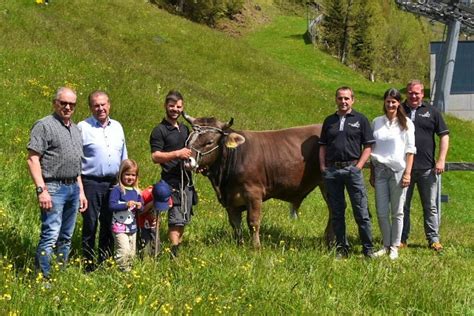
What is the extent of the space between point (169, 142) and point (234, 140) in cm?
115

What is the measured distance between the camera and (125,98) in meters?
15.2

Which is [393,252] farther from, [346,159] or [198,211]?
[198,211]

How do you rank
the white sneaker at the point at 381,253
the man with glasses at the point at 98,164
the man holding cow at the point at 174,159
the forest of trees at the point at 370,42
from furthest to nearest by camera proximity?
the forest of trees at the point at 370,42
the white sneaker at the point at 381,253
the man holding cow at the point at 174,159
the man with glasses at the point at 98,164

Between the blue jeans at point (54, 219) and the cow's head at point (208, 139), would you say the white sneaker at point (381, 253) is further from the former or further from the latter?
the blue jeans at point (54, 219)

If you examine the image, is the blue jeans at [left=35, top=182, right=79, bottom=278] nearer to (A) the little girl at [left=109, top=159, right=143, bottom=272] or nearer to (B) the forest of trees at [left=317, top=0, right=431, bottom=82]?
(A) the little girl at [left=109, top=159, right=143, bottom=272]

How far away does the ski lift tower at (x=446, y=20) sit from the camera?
13.6 m

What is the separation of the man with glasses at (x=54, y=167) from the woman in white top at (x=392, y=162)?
13.4 ft

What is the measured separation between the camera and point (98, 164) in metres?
6.31

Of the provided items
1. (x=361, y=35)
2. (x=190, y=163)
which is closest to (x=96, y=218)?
(x=190, y=163)

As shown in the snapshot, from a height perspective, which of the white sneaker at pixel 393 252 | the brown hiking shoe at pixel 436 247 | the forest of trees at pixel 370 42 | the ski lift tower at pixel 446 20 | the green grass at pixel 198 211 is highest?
the forest of trees at pixel 370 42

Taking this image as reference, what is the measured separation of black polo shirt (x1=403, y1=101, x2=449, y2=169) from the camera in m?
8.28

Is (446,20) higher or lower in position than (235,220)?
higher

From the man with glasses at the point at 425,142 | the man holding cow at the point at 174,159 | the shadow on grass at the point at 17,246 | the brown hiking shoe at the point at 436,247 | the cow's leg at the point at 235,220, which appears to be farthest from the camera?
the brown hiking shoe at the point at 436,247

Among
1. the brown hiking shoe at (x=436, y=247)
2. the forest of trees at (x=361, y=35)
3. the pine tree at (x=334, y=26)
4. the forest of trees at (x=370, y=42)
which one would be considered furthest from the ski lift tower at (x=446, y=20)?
the pine tree at (x=334, y=26)
